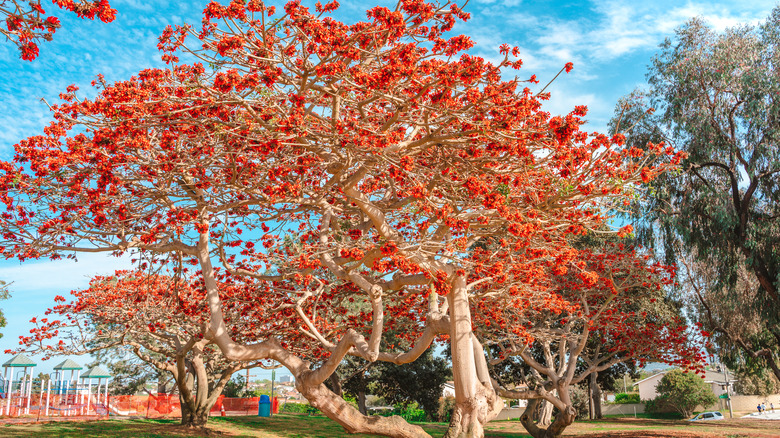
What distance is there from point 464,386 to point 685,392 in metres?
30.0

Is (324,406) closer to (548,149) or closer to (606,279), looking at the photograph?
(548,149)

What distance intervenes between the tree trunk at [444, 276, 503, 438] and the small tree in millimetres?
28459

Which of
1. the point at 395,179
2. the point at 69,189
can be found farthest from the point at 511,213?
the point at 69,189

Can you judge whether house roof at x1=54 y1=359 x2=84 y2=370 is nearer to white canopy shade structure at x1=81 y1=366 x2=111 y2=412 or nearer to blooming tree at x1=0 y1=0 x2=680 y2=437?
white canopy shade structure at x1=81 y1=366 x2=111 y2=412

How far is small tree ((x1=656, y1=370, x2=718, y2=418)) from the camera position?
30875 millimetres

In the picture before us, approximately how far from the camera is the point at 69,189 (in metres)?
7.82

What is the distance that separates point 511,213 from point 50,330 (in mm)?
12372

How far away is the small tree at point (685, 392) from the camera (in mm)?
30875

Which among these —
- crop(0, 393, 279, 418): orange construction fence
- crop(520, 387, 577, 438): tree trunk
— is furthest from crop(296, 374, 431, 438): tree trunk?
crop(0, 393, 279, 418): orange construction fence

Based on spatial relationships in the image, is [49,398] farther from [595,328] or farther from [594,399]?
[594,399]

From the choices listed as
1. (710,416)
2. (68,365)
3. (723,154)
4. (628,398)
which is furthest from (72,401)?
(628,398)

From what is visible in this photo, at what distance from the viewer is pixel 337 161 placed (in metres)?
7.38

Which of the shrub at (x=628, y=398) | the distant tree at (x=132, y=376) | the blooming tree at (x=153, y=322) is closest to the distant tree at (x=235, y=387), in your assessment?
the distant tree at (x=132, y=376)

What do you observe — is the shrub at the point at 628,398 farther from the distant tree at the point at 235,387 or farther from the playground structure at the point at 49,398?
the playground structure at the point at 49,398
